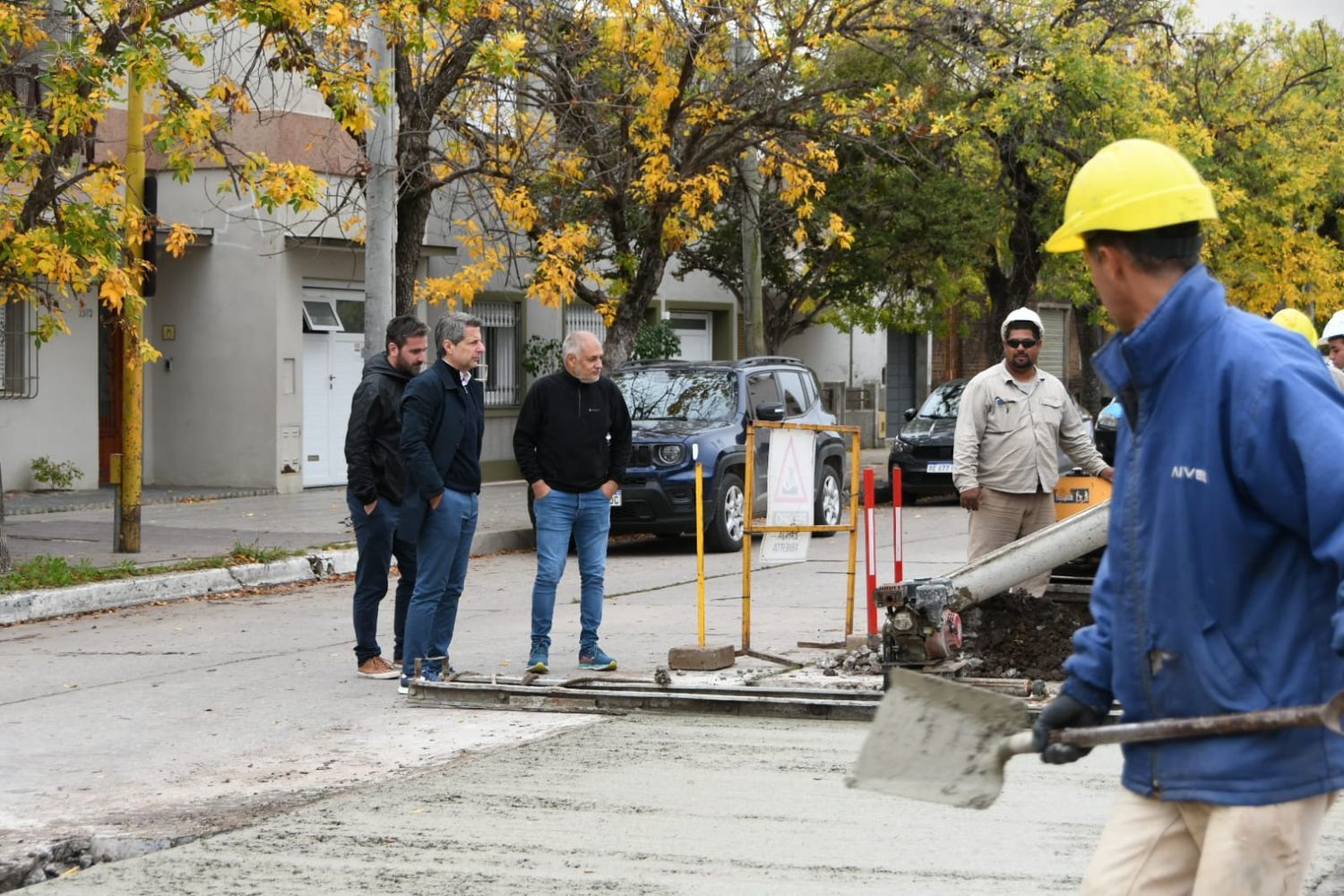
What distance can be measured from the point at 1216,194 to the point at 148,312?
16.4 meters

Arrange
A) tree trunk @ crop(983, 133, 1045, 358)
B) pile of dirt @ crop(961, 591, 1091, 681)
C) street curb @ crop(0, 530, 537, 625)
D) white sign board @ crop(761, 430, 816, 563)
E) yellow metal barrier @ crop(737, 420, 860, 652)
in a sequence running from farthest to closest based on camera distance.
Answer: tree trunk @ crop(983, 133, 1045, 358) → street curb @ crop(0, 530, 537, 625) → white sign board @ crop(761, 430, 816, 563) → yellow metal barrier @ crop(737, 420, 860, 652) → pile of dirt @ crop(961, 591, 1091, 681)

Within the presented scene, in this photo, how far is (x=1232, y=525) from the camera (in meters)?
2.87

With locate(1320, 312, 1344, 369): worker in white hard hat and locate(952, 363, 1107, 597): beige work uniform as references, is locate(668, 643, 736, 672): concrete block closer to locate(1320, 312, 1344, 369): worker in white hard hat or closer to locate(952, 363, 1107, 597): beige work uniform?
locate(952, 363, 1107, 597): beige work uniform

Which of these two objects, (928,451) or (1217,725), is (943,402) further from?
(1217,725)

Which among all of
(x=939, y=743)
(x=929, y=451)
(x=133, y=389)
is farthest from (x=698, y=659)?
(x=929, y=451)

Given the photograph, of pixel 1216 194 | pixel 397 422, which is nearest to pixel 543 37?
pixel 397 422

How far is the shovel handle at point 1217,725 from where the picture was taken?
2709 mm

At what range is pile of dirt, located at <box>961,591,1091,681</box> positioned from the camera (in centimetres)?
920

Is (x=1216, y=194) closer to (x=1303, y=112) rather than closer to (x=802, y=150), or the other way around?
(x=1303, y=112)

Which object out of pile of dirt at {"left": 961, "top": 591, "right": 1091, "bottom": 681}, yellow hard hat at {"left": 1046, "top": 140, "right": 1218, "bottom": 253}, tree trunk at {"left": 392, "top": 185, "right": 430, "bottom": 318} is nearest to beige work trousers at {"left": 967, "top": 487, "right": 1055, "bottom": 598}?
pile of dirt at {"left": 961, "top": 591, "right": 1091, "bottom": 681}

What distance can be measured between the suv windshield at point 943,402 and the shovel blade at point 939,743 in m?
19.8

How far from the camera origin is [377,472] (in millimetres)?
9938

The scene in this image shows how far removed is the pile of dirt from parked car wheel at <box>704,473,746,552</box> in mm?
7193

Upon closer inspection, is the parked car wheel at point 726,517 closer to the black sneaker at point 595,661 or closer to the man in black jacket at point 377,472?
the black sneaker at point 595,661
